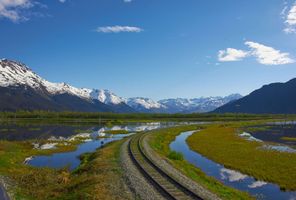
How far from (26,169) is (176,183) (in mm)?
25280

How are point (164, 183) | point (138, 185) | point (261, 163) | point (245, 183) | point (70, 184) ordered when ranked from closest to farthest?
point (138, 185) → point (164, 183) → point (70, 184) → point (245, 183) → point (261, 163)

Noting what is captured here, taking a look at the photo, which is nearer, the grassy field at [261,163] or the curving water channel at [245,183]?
the curving water channel at [245,183]

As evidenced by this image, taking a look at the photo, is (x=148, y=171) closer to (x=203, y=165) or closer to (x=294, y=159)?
(x=203, y=165)

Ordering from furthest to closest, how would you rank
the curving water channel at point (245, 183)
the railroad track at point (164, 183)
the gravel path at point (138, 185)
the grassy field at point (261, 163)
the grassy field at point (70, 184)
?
the grassy field at point (261, 163), the curving water channel at point (245, 183), the grassy field at point (70, 184), the gravel path at point (138, 185), the railroad track at point (164, 183)

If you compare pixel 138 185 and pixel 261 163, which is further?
pixel 261 163

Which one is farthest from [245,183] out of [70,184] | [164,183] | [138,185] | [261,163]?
[70,184]

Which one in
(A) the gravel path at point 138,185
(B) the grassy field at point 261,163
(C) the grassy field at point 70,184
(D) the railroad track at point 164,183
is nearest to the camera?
(D) the railroad track at point 164,183

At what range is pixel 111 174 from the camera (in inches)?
1622

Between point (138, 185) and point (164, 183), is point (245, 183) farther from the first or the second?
point (138, 185)

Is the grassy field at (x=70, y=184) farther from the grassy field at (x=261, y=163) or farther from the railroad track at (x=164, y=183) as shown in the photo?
the grassy field at (x=261, y=163)

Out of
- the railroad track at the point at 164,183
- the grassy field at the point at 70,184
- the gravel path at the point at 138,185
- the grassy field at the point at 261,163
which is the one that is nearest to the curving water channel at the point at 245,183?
the grassy field at the point at 261,163

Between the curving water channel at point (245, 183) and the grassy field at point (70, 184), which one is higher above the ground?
the grassy field at point (70, 184)

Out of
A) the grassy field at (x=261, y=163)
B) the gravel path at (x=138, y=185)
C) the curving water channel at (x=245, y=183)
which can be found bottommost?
the curving water channel at (x=245, y=183)

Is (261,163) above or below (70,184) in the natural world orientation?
below
